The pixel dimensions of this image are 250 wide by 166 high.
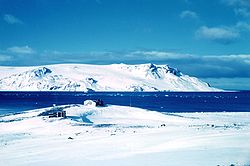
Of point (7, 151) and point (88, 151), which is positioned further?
point (7, 151)

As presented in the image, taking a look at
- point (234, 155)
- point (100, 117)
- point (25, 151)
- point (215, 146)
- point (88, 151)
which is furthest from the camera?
point (100, 117)

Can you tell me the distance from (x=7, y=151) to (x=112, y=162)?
11650 millimetres

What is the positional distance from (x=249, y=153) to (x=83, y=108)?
182 ft

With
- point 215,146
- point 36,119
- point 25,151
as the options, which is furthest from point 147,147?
point 36,119

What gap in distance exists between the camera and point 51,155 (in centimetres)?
2702

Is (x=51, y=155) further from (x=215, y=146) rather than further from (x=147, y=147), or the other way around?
(x=215, y=146)

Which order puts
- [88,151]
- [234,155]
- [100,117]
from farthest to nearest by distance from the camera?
[100,117]
[88,151]
[234,155]

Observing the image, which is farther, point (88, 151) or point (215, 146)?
point (88, 151)

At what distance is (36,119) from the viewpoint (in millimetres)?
62875

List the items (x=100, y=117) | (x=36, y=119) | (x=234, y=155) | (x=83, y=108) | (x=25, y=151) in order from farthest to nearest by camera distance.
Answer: (x=83, y=108), (x=100, y=117), (x=36, y=119), (x=25, y=151), (x=234, y=155)

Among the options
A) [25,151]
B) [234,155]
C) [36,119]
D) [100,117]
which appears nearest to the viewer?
[234,155]

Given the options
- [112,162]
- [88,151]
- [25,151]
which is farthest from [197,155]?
[25,151]

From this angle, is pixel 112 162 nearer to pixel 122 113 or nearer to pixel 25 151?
pixel 25 151

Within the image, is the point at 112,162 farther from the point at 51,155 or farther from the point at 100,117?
the point at 100,117
